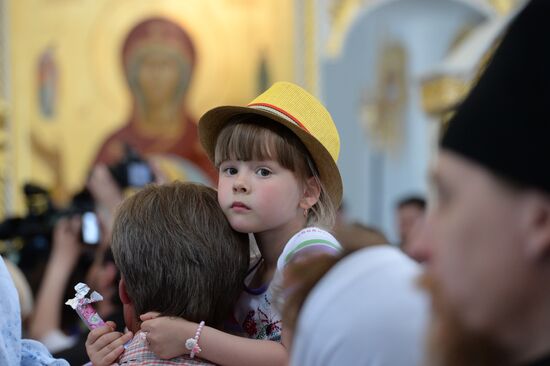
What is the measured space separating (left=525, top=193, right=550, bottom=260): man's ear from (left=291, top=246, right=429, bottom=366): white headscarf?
0.14 metres

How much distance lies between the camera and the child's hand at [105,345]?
1.49 meters

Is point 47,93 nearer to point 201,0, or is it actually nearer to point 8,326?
point 201,0

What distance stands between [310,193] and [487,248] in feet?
3.29

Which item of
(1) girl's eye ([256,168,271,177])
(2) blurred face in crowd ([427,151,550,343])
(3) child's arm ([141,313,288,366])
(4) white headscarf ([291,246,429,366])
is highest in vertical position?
(2) blurred face in crowd ([427,151,550,343])

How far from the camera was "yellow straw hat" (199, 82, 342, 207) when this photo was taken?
1.66 metres

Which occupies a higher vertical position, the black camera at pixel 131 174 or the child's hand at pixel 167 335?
the child's hand at pixel 167 335

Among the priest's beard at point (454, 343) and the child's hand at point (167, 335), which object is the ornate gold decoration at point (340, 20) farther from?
the priest's beard at point (454, 343)

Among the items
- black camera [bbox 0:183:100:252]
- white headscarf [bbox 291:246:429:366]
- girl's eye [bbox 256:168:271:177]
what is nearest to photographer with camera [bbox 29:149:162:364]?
black camera [bbox 0:183:100:252]

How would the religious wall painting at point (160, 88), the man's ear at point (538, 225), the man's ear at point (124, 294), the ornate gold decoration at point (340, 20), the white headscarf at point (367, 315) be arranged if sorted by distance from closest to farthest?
1. the man's ear at point (538, 225)
2. the white headscarf at point (367, 315)
3. the man's ear at point (124, 294)
4. the ornate gold decoration at point (340, 20)
5. the religious wall painting at point (160, 88)

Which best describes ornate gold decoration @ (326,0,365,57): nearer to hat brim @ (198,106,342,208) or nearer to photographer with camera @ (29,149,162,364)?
photographer with camera @ (29,149,162,364)

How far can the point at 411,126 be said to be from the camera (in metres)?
8.05

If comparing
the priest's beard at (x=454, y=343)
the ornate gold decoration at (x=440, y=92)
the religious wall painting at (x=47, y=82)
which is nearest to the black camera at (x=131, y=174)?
the priest's beard at (x=454, y=343)

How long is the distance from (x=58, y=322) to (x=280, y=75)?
5054 millimetres

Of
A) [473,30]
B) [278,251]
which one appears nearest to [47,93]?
[473,30]
